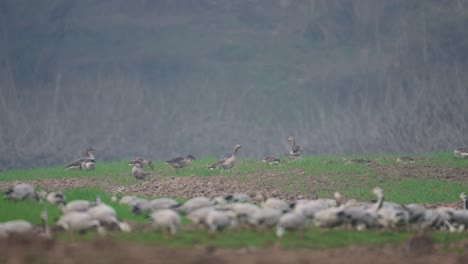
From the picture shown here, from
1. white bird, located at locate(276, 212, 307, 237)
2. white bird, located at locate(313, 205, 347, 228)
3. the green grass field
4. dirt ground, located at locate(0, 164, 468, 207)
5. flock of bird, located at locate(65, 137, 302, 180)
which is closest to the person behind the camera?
the green grass field

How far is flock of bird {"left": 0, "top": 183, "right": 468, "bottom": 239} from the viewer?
720 inches

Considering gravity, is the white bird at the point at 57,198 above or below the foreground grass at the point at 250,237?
above

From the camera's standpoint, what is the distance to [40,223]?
19.8 m

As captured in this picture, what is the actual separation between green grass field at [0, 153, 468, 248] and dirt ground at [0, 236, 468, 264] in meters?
0.73

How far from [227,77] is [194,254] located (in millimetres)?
51536

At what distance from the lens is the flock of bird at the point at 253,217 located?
18281 millimetres

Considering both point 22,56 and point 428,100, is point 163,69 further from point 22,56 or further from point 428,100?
point 428,100

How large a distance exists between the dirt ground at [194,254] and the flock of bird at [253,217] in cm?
142

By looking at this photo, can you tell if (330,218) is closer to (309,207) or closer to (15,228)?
(309,207)

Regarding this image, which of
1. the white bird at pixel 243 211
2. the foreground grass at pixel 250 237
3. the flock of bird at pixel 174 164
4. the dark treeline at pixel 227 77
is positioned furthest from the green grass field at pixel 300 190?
the dark treeline at pixel 227 77

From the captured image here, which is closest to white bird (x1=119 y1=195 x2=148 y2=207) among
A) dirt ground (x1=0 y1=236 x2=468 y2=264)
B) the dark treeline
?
dirt ground (x1=0 y1=236 x2=468 y2=264)

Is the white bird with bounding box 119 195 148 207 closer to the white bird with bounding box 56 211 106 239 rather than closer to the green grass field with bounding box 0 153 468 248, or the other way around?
the green grass field with bounding box 0 153 468 248

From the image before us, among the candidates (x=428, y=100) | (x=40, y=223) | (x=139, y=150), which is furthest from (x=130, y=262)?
(x=428, y=100)

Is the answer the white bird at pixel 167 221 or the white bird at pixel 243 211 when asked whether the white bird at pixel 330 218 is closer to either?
the white bird at pixel 243 211
